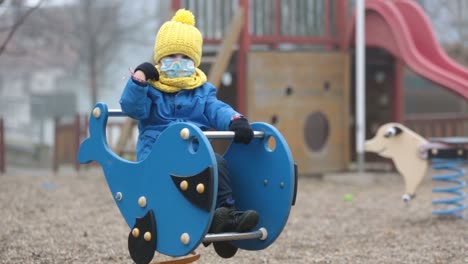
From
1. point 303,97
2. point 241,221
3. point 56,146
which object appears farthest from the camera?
point 56,146

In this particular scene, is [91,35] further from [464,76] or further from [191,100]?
[191,100]

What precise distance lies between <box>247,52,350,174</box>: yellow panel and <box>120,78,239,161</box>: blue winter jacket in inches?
284

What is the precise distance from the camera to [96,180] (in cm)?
1221

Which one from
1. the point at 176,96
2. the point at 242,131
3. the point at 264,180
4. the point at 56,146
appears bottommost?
the point at 56,146

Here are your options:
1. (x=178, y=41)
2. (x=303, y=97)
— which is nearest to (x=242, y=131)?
(x=178, y=41)

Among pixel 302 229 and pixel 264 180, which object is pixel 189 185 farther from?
pixel 302 229

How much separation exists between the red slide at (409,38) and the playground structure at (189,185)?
6283 mm

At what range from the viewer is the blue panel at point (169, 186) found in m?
3.81

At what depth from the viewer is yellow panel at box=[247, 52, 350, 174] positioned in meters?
11.7

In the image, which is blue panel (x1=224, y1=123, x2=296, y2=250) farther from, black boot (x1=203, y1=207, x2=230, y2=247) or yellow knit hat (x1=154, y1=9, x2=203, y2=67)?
yellow knit hat (x1=154, y1=9, x2=203, y2=67)

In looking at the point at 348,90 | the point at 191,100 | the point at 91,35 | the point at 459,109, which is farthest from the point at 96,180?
the point at 459,109

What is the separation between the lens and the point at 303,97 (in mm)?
12141

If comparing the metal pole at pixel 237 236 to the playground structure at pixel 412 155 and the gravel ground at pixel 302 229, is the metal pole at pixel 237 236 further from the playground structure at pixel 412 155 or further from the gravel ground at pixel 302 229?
the playground structure at pixel 412 155

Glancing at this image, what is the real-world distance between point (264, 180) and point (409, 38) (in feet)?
24.7
